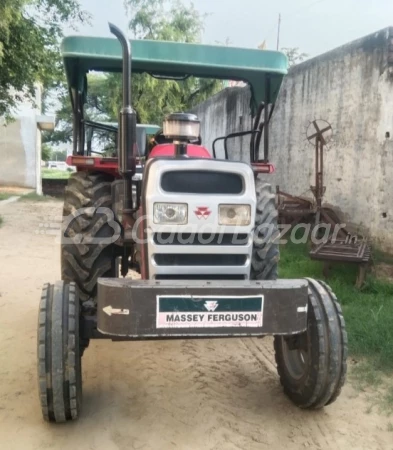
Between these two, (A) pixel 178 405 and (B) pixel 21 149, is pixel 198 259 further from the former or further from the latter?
(B) pixel 21 149

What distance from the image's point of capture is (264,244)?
3307mm

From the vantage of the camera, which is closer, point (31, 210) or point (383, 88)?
point (383, 88)

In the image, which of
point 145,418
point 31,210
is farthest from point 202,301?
point 31,210

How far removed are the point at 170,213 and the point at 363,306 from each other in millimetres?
3184

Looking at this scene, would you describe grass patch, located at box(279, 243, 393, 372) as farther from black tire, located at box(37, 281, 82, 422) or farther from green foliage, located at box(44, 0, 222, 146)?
green foliage, located at box(44, 0, 222, 146)

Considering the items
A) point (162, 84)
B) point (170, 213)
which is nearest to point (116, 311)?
point (170, 213)

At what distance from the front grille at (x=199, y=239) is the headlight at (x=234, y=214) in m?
0.08

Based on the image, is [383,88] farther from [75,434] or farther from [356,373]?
[75,434]

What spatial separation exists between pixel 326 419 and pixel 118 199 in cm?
201

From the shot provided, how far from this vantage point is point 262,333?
2633mm

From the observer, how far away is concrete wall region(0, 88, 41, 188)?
21625 millimetres

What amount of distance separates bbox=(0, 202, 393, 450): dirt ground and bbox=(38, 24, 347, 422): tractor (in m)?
0.17

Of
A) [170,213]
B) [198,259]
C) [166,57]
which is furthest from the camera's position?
[166,57]

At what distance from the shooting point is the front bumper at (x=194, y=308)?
2523 millimetres
